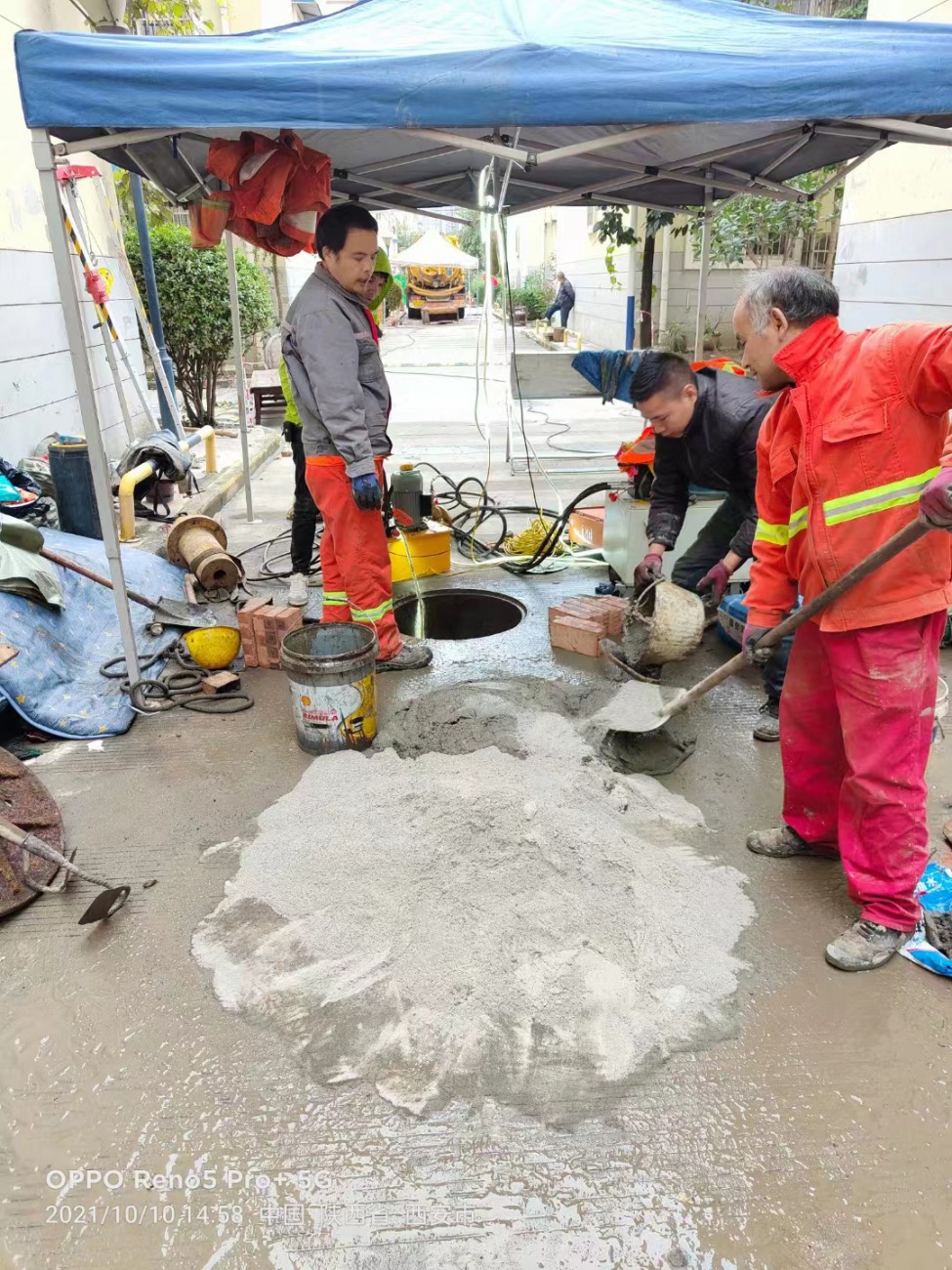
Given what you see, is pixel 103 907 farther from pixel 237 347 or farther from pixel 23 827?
pixel 237 347

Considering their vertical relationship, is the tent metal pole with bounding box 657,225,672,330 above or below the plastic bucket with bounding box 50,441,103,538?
above

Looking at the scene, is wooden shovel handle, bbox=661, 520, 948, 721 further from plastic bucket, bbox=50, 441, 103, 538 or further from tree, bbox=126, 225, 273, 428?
tree, bbox=126, 225, 273, 428

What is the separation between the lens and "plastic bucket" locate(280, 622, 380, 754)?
3.20 meters

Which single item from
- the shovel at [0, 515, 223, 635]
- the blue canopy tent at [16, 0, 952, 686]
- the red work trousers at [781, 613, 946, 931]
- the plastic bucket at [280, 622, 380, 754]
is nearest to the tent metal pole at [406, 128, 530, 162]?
the blue canopy tent at [16, 0, 952, 686]

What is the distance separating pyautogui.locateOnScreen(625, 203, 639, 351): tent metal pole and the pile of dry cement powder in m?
11.8

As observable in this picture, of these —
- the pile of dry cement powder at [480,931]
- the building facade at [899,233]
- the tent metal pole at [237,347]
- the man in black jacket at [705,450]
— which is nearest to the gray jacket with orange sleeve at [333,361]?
the man in black jacket at [705,450]

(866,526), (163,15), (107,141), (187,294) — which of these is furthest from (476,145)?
(163,15)

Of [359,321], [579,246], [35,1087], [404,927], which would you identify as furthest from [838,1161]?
[579,246]

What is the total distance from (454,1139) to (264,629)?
9.10ft

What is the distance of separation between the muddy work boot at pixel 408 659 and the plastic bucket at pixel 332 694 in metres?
0.69

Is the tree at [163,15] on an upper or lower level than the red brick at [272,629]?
upper

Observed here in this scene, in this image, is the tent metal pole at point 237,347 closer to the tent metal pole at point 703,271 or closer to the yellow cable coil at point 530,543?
the yellow cable coil at point 530,543

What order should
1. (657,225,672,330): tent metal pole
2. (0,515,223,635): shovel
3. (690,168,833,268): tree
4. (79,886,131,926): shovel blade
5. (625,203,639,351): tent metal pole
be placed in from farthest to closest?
(657,225,672,330): tent metal pole
(625,203,639,351): tent metal pole
(690,168,833,268): tree
(0,515,223,635): shovel
(79,886,131,926): shovel blade

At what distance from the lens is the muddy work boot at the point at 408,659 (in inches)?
165
